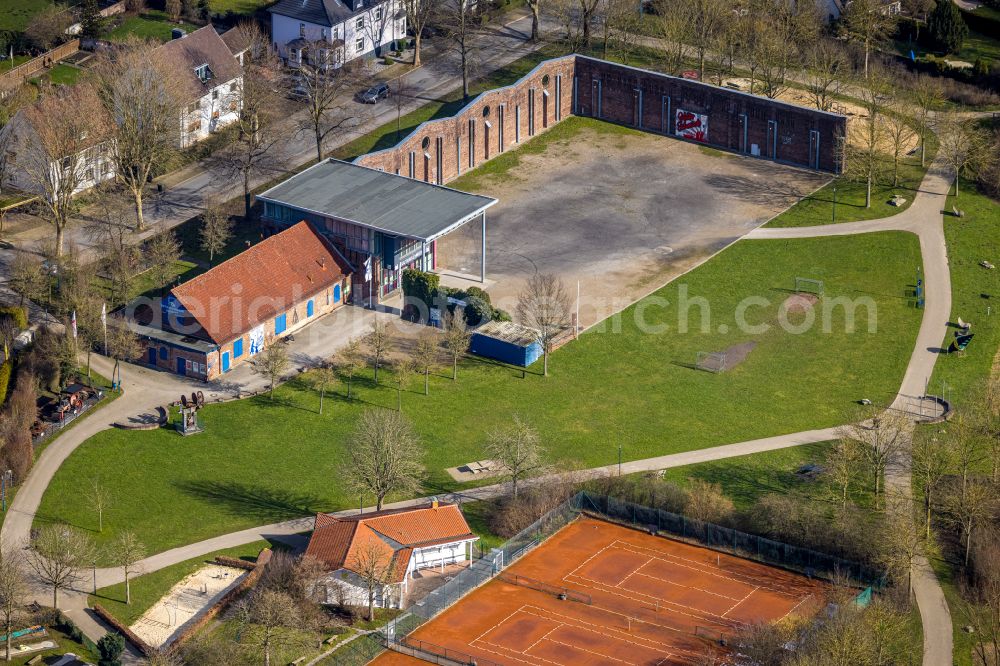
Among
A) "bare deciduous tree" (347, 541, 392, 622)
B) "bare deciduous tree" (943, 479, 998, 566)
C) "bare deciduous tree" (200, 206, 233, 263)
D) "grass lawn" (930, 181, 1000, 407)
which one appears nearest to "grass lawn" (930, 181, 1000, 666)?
"grass lawn" (930, 181, 1000, 407)

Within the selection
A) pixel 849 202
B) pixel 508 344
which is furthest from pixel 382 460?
pixel 849 202

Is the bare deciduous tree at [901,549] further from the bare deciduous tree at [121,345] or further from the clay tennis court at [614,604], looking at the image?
the bare deciduous tree at [121,345]

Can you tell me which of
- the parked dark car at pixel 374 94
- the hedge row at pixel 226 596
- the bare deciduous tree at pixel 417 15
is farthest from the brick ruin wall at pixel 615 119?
the hedge row at pixel 226 596

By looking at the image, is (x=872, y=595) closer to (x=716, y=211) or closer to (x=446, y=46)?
(x=716, y=211)

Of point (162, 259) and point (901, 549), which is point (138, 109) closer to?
point (162, 259)

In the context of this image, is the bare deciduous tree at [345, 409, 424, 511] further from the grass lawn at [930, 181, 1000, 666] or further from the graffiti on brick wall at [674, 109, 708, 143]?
the graffiti on brick wall at [674, 109, 708, 143]

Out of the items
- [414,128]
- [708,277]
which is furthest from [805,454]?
[414,128]
